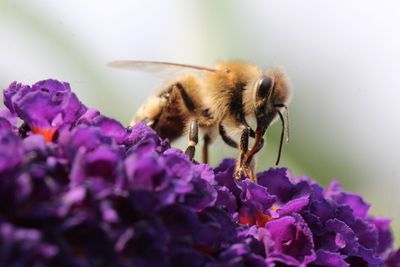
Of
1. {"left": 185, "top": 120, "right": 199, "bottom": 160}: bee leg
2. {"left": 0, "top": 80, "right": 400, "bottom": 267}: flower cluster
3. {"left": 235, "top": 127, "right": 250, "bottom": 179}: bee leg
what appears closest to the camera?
{"left": 0, "top": 80, "right": 400, "bottom": 267}: flower cluster

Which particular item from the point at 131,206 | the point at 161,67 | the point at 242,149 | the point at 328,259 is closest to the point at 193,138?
the point at 242,149

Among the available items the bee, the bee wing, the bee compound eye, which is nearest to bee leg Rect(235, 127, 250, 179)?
the bee

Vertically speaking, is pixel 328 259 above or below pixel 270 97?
below

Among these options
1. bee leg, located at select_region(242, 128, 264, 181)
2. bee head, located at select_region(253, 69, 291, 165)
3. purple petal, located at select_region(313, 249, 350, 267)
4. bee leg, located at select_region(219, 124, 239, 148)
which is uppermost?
bee head, located at select_region(253, 69, 291, 165)

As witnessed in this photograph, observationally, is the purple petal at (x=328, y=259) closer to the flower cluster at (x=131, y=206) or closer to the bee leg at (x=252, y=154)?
the flower cluster at (x=131, y=206)

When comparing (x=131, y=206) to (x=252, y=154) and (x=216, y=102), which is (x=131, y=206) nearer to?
(x=252, y=154)

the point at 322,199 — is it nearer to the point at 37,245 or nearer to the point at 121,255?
the point at 121,255

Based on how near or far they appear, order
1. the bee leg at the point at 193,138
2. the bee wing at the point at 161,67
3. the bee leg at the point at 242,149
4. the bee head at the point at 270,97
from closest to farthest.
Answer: the bee leg at the point at 242,149 < the bee leg at the point at 193,138 < the bee head at the point at 270,97 < the bee wing at the point at 161,67

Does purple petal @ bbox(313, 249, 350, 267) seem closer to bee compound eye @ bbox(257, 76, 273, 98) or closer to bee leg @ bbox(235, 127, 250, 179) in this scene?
bee leg @ bbox(235, 127, 250, 179)

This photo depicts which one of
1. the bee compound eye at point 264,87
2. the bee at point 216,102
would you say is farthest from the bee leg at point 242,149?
the bee compound eye at point 264,87
